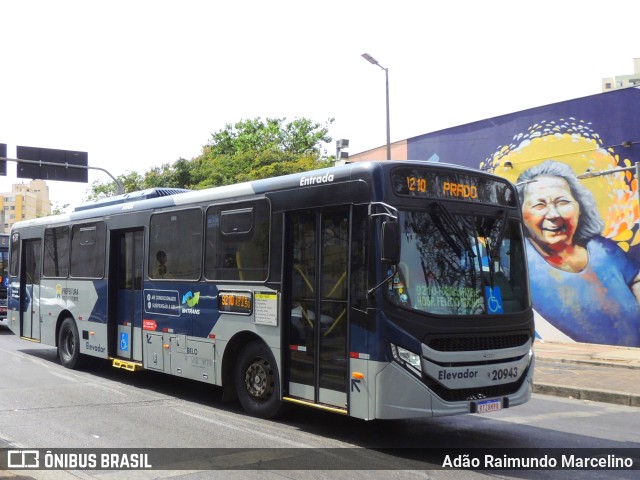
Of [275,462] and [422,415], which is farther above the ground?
[422,415]

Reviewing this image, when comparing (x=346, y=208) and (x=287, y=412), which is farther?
(x=287, y=412)

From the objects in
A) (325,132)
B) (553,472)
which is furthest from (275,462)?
(325,132)

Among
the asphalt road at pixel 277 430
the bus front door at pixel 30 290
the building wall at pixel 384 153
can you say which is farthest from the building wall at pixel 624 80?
the asphalt road at pixel 277 430

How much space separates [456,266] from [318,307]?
65.0 inches

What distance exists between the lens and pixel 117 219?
12016mm

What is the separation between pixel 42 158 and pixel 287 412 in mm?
21672

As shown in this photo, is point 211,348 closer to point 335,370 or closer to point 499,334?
point 335,370

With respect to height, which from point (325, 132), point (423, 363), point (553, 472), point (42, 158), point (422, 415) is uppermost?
point (325, 132)

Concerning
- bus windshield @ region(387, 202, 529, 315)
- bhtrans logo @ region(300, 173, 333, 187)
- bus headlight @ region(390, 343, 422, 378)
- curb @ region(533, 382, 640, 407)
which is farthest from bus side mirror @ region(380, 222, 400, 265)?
curb @ region(533, 382, 640, 407)

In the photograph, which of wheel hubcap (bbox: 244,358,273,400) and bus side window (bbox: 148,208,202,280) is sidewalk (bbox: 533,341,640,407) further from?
bus side window (bbox: 148,208,202,280)

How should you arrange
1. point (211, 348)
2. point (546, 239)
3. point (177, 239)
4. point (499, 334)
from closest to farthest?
point (499, 334) → point (211, 348) → point (177, 239) → point (546, 239)

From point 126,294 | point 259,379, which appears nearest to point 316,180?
point 259,379

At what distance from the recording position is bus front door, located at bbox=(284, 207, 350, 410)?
7426mm

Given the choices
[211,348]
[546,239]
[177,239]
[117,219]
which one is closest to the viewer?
[211,348]
